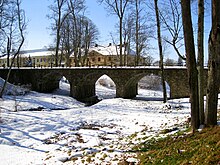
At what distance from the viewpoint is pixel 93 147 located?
724 cm

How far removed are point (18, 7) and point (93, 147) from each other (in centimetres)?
1823

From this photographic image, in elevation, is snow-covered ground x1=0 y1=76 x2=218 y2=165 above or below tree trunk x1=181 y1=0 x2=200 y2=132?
below

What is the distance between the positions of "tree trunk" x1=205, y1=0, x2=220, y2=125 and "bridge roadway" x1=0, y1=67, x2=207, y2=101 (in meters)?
16.5

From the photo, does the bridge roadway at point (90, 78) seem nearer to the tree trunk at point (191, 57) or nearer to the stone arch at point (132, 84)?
the stone arch at point (132, 84)

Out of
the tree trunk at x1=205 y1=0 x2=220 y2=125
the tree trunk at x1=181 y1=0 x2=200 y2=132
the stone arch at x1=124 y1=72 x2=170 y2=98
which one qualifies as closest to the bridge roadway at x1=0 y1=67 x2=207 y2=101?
the stone arch at x1=124 y1=72 x2=170 y2=98

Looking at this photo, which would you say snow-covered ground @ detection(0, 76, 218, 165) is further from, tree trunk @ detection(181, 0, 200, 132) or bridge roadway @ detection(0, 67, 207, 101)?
bridge roadway @ detection(0, 67, 207, 101)

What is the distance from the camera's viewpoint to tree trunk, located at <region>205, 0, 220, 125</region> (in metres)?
5.37

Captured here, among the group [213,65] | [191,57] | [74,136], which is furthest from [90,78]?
[213,65]

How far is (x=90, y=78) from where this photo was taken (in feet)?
91.8

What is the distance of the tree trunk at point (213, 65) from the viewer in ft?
17.6

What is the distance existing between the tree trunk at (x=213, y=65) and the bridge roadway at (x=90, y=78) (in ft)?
54.3

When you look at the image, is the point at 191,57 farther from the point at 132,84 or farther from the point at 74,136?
the point at 132,84

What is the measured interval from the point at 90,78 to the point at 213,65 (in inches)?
901

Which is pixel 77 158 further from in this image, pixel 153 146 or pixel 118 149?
pixel 153 146
